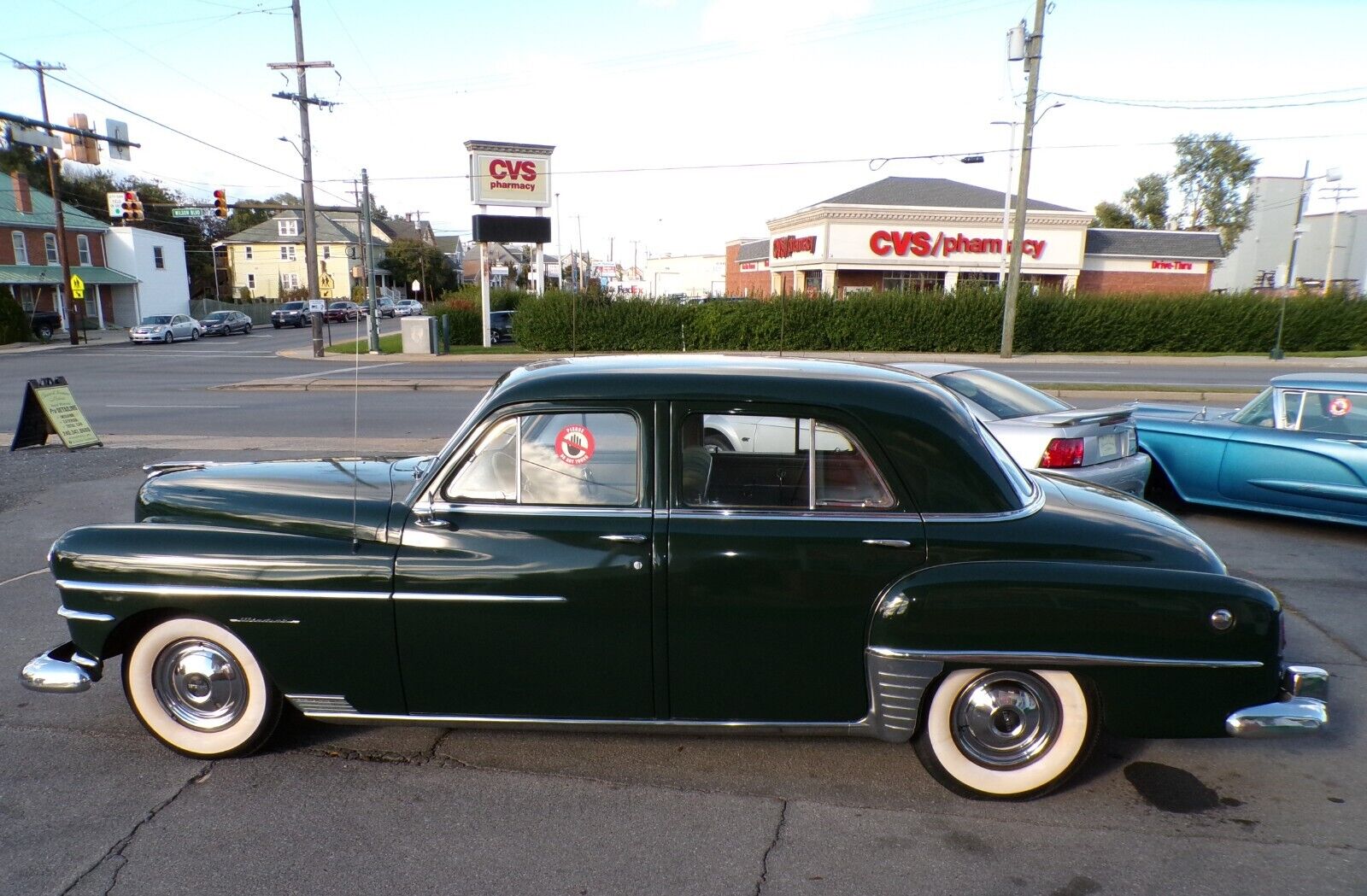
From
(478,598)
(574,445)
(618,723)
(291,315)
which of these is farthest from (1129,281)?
(291,315)

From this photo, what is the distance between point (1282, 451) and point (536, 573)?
21.5 feet

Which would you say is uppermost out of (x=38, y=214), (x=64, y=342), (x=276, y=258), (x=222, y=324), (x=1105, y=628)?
(x=38, y=214)

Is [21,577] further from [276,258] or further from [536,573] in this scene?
[276,258]

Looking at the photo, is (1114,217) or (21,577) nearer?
(21,577)

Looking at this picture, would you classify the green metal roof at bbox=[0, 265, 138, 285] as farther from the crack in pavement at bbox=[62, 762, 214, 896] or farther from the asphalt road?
the crack in pavement at bbox=[62, 762, 214, 896]

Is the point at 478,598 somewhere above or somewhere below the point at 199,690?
above

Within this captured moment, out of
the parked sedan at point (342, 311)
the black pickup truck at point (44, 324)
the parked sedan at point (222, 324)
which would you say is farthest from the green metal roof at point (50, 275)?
the parked sedan at point (342, 311)

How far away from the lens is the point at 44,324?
42.3 m

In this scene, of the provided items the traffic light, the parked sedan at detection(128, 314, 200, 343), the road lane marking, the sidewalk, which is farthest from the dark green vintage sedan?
the parked sedan at detection(128, 314, 200, 343)

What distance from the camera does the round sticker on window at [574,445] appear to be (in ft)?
11.3

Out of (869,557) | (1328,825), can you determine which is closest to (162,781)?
(869,557)

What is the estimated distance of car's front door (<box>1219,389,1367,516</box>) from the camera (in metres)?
6.77

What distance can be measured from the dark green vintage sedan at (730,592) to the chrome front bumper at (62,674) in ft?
0.06

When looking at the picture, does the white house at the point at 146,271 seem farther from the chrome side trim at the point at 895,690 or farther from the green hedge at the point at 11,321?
the chrome side trim at the point at 895,690
